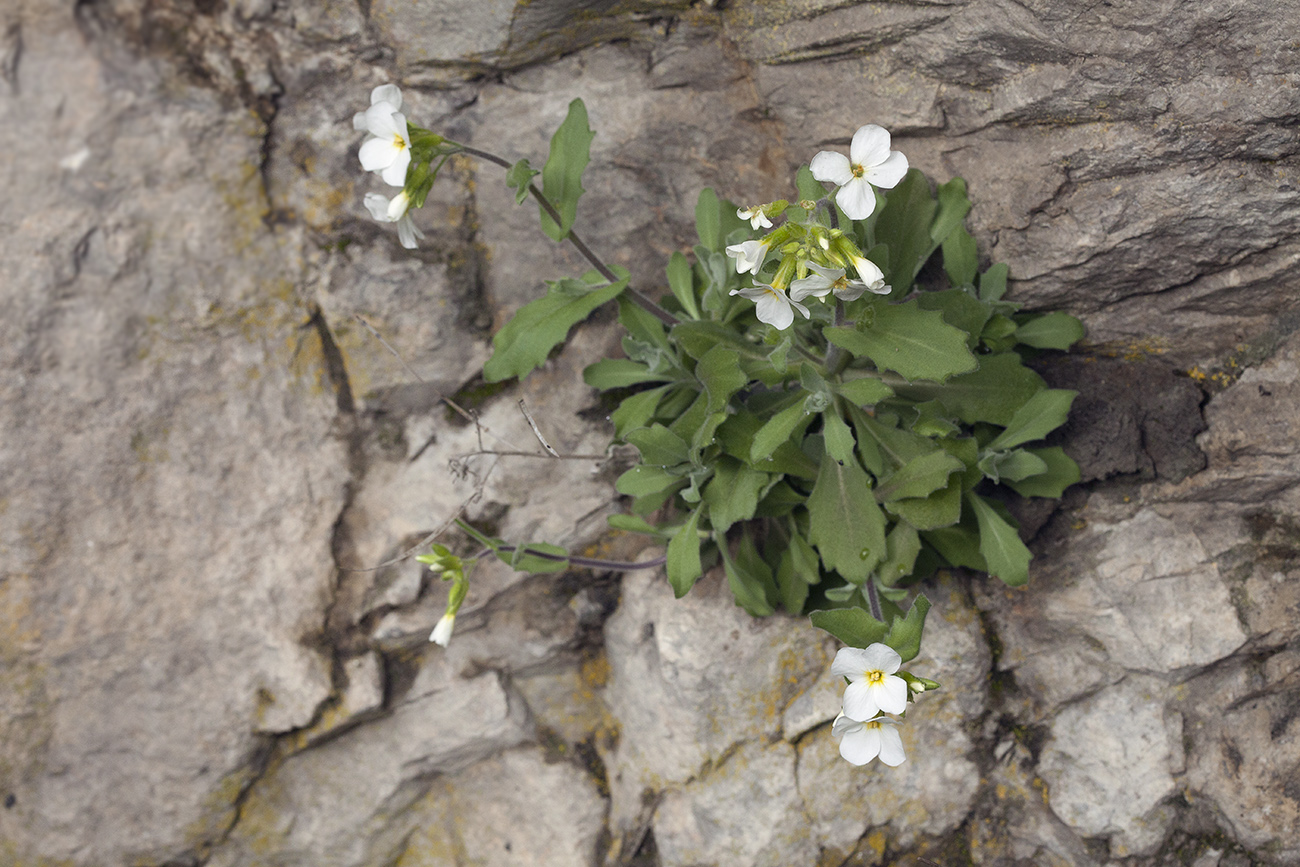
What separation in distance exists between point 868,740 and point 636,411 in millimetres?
1596

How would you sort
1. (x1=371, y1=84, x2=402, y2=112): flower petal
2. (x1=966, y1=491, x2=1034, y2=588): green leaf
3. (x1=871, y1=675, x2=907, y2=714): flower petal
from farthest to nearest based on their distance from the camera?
(x1=966, y1=491, x2=1034, y2=588): green leaf → (x1=371, y1=84, x2=402, y2=112): flower petal → (x1=871, y1=675, x2=907, y2=714): flower petal

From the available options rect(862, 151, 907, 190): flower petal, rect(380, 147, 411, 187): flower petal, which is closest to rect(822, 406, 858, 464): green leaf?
rect(862, 151, 907, 190): flower petal

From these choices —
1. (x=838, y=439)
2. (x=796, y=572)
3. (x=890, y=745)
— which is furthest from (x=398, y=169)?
(x=890, y=745)

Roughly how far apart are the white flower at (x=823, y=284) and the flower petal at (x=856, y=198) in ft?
0.63

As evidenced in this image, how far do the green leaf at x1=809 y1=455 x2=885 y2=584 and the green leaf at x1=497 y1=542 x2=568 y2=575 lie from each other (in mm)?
1071

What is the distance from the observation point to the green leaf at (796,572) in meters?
3.55

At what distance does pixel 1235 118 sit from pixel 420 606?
380 centimetres

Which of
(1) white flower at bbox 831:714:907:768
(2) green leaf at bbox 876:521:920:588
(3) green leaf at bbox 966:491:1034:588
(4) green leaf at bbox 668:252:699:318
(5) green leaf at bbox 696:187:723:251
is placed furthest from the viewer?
(4) green leaf at bbox 668:252:699:318

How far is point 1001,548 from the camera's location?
11.0 ft

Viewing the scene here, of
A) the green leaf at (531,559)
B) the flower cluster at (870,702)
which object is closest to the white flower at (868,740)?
the flower cluster at (870,702)

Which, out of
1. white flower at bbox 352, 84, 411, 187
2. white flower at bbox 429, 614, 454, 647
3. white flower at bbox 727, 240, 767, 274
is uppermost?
white flower at bbox 352, 84, 411, 187

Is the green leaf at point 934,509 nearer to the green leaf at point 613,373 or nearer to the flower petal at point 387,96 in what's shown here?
the green leaf at point 613,373

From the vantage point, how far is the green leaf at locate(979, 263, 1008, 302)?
11.7ft

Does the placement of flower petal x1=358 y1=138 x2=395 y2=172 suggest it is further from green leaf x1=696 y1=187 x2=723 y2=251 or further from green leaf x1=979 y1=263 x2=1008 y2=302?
green leaf x1=979 y1=263 x2=1008 y2=302
